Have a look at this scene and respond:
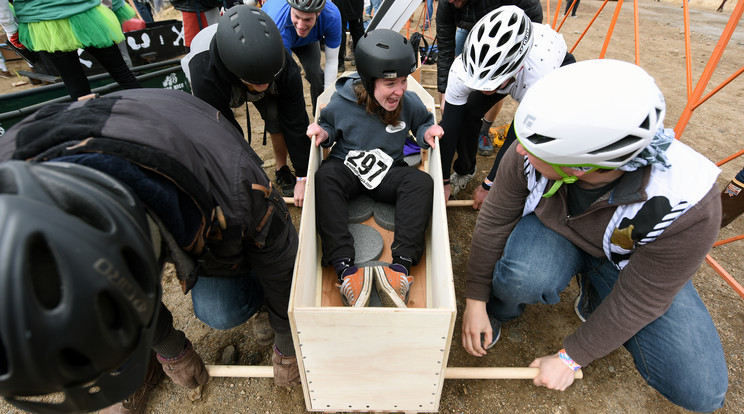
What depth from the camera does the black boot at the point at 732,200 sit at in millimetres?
2088

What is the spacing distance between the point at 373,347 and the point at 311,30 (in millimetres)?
2666

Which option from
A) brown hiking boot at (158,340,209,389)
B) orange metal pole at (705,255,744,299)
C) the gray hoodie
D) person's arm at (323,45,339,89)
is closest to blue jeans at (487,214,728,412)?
orange metal pole at (705,255,744,299)

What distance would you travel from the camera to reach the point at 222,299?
159 centimetres

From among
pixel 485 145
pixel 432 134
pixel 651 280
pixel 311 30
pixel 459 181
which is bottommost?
pixel 485 145

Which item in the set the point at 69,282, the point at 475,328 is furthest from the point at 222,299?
the point at 475,328

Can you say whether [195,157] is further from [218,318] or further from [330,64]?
[330,64]

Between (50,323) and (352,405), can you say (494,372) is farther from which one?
(50,323)

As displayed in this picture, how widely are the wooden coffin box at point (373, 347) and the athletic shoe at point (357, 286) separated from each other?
176 mm

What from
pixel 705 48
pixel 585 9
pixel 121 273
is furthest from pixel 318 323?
pixel 585 9

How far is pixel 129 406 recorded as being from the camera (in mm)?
1649

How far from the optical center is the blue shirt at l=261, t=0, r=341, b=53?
9.16ft

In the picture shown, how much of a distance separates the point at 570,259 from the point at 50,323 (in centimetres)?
181

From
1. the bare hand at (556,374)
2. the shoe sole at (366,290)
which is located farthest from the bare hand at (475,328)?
the shoe sole at (366,290)

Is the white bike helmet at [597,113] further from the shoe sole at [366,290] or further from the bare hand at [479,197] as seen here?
the bare hand at [479,197]
